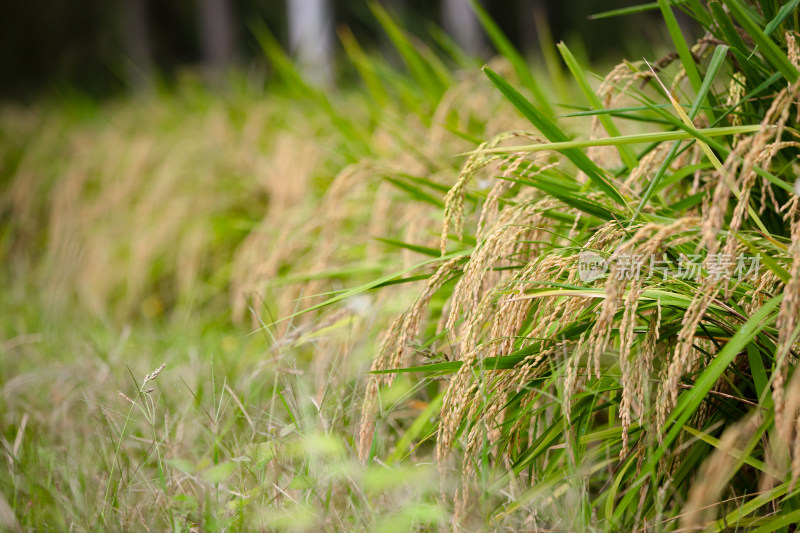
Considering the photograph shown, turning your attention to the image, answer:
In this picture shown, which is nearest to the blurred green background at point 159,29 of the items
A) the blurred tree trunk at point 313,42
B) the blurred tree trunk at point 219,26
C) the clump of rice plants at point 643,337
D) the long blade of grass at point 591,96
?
the blurred tree trunk at point 219,26

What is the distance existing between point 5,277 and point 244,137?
1568mm

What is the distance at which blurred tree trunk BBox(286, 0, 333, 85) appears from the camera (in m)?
3.78

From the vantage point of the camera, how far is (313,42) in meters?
4.90

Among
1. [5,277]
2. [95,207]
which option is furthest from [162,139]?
[5,277]

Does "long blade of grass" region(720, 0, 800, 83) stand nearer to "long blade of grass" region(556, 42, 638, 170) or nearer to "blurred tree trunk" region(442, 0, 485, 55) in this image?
"long blade of grass" region(556, 42, 638, 170)

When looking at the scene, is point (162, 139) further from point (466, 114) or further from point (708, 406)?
point (708, 406)

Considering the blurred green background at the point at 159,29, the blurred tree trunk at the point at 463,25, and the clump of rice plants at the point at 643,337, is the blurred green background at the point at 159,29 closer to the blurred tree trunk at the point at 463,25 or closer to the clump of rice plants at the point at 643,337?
the blurred tree trunk at the point at 463,25

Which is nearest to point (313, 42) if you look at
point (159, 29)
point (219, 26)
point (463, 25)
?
point (463, 25)

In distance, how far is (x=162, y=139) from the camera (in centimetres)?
391

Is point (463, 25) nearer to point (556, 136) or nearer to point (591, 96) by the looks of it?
point (591, 96)

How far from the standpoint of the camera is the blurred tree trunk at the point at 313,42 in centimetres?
378

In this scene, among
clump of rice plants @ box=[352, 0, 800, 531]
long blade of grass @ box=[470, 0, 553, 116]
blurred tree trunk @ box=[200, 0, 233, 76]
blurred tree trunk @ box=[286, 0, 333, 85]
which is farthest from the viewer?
blurred tree trunk @ box=[200, 0, 233, 76]

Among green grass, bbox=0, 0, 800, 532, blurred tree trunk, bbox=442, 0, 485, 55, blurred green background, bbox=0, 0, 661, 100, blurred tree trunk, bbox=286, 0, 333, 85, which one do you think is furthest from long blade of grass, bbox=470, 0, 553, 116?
blurred green background, bbox=0, 0, 661, 100

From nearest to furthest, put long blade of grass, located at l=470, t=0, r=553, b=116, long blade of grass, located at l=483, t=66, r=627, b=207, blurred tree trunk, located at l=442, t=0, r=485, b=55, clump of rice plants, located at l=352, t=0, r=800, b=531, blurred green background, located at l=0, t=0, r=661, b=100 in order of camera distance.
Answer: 1. clump of rice plants, located at l=352, t=0, r=800, b=531
2. long blade of grass, located at l=483, t=66, r=627, b=207
3. long blade of grass, located at l=470, t=0, r=553, b=116
4. blurred tree trunk, located at l=442, t=0, r=485, b=55
5. blurred green background, located at l=0, t=0, r=661, b=100
